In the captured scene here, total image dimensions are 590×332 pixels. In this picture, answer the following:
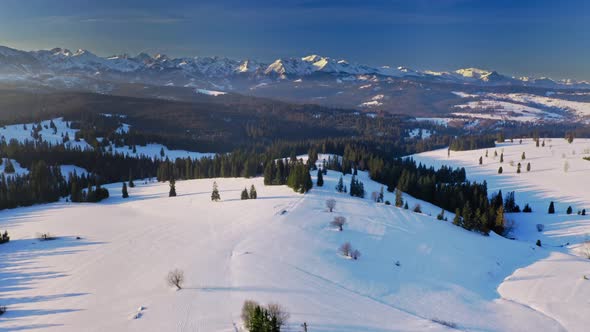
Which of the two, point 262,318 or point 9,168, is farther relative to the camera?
point 9,168

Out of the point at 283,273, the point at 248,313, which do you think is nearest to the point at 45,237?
the point at 283,273

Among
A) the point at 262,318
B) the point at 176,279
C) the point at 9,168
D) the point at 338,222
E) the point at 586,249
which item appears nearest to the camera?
the point at 262,318

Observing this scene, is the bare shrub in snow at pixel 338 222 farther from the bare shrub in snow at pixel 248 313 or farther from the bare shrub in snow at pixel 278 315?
the bare shrub in snow at pixel 248 313

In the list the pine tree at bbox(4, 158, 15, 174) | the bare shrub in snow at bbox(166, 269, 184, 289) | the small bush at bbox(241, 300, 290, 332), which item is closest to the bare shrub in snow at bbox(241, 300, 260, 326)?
the small bush at bbox(241, 300, 290, 332)

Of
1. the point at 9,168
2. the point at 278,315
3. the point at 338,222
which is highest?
the point at 9,168

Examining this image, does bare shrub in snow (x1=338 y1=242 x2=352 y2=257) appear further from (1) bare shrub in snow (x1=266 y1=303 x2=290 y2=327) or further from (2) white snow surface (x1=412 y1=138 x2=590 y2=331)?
(1) bare shrub in snow (x1=266 y1=303 x2=290 y2=327)

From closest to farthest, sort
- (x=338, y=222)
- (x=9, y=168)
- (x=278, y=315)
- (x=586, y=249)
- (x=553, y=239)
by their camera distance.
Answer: (x=278, y=315)
(x=338, y=222)
(x=586, y=249)
(x=553, y=239)
(x=9, y=168)

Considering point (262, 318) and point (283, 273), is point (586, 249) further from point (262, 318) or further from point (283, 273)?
point (262, 318)

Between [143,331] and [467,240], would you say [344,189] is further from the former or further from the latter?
[143,331]
